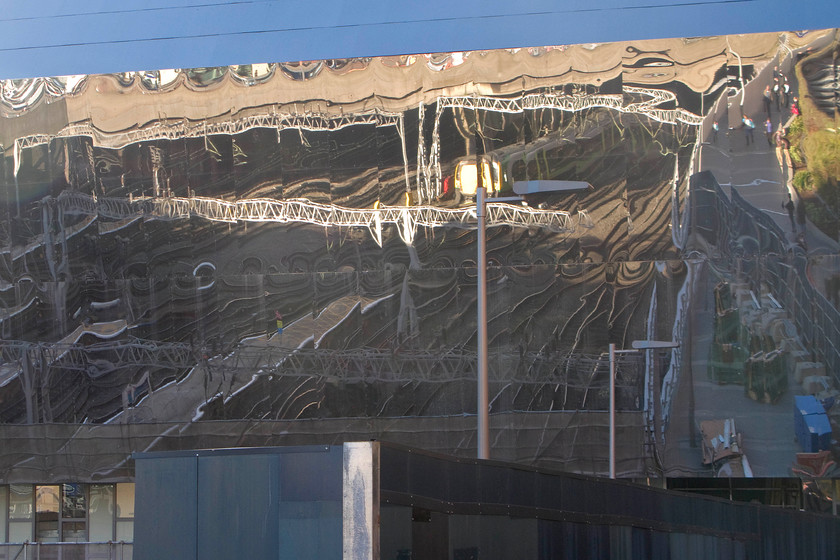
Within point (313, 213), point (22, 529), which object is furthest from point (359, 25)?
point (22, 529)

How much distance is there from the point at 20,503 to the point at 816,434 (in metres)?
22.4

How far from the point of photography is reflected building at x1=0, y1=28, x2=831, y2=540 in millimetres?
29297

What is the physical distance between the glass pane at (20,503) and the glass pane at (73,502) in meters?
1.05

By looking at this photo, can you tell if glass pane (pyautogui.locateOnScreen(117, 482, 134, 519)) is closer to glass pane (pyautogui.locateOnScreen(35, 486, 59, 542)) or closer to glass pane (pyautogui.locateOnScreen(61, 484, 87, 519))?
glass pane (pyautogui.locateOnScreen(61, 484, 87, 519))

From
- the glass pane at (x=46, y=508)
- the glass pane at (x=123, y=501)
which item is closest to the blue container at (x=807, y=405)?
the glass pane at (x=123, y=501)

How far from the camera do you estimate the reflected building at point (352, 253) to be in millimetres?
29297

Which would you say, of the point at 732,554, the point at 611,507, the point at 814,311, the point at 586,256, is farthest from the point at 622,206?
the point at 611,507

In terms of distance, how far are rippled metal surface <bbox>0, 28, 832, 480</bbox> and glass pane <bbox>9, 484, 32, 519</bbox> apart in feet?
8.22

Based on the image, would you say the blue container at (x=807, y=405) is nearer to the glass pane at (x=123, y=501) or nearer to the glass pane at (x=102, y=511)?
the glass pane at (x=123, y=501)

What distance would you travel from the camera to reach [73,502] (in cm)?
3266

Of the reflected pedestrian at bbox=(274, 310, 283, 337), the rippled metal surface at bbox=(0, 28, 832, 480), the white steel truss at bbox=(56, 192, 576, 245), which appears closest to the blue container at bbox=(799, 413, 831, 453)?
the rippled metal surface at bbox=(0, 28, 832, 480)

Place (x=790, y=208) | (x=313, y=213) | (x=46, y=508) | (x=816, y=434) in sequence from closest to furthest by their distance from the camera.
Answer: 1. (x=816, y=434)
2. (x=790, y=208)
3. (x=313, y=213)
4. (x=46, y=508)

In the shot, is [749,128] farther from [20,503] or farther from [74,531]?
[20,503]

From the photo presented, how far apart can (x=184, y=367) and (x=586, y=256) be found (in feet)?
37.5
